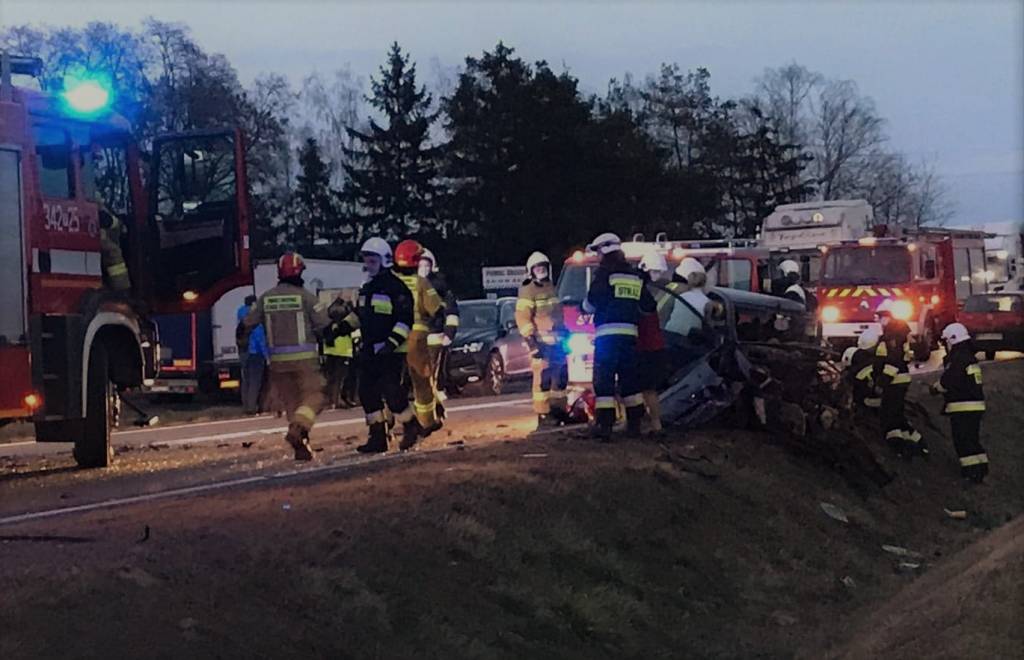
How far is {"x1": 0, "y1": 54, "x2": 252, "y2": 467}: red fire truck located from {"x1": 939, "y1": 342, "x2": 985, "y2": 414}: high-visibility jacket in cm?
788

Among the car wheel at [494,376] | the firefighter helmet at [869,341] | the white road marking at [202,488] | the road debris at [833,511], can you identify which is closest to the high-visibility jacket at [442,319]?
the white road marking at [202,488]

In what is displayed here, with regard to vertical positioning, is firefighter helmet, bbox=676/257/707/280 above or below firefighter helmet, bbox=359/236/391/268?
below

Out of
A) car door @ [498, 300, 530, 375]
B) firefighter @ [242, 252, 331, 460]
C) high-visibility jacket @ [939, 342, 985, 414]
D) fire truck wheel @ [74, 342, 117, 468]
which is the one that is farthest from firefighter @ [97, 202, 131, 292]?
car door @ [498, 300, 530, 375]

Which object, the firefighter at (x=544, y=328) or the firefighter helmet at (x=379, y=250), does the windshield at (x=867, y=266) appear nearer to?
the firefighter at (x=544, y=328)

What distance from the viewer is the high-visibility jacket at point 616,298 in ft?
39.0

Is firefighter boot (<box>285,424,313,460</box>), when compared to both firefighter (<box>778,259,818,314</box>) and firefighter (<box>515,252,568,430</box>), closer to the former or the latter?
firefighter (<box>515,252,568,430</box>)

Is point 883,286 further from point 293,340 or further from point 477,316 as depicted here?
point 293,340

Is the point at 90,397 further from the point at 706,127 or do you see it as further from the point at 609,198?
the point at 706,127

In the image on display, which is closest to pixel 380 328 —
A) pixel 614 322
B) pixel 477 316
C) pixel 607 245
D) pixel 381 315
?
pixel 381 315

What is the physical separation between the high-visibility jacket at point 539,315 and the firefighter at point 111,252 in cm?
408

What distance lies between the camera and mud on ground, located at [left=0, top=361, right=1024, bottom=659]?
6684 millimetres

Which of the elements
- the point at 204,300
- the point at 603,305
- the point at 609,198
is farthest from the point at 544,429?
the point at 609,198

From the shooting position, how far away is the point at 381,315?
11773mm

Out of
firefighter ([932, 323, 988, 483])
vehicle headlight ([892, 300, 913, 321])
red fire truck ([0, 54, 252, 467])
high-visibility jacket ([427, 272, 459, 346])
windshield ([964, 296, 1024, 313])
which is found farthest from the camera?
windshield ([964, 296, 1024, 313])
